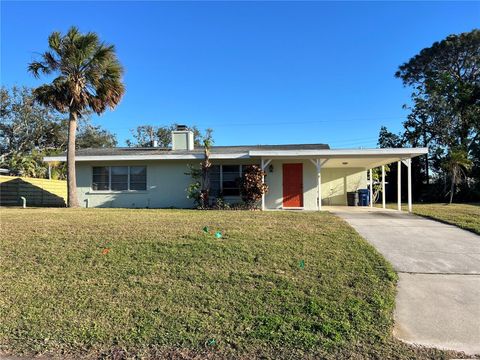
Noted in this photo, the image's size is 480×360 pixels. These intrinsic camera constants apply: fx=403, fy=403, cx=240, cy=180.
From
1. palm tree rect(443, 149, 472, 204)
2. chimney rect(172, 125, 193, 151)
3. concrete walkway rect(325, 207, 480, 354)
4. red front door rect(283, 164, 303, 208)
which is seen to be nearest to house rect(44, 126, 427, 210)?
red front door rect(283, 164, 303, 208)

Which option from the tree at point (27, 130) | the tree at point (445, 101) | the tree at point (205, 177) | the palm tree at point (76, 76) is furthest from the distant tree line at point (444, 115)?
the tree at point (27, 130)

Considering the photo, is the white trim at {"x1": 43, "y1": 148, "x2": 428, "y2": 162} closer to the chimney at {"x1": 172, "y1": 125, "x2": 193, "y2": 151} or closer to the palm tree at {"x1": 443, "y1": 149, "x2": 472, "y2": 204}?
the chimney at {"x1": 172, "y1": 125, "x2": 193, "y2": 151}

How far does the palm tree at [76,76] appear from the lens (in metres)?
15.7

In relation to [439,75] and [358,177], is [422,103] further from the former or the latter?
[358,177]

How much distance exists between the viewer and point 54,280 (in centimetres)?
589

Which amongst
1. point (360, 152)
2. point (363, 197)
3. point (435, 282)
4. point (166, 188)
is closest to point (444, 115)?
point (363, 197)

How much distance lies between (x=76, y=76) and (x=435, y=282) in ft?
48.9

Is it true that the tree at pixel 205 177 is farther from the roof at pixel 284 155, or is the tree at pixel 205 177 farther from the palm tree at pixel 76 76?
the palm tree at pixel 76 76

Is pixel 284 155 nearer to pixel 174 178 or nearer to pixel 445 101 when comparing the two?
pixel 174 178

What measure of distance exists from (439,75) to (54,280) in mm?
31655

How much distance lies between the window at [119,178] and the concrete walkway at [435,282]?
10357 millimetres

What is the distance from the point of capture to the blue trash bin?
2023 centimetres

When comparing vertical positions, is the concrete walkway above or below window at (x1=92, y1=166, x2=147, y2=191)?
below

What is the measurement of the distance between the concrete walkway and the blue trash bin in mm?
9509
